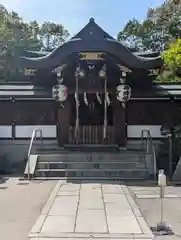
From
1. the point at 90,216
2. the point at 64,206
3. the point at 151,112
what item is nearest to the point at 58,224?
the point at 90,216

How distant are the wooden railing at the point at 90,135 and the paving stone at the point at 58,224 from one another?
907 centimetres

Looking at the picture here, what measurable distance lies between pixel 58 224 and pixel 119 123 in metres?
9.65

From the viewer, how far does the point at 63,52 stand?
15273 millimetres

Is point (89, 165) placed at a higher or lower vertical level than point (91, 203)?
higher

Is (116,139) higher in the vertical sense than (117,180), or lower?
higher

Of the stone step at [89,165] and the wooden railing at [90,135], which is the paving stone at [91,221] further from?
the wooden railing at [90,135]

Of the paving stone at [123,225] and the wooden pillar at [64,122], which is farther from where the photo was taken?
the wooden pillar at [64,122]

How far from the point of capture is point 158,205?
9344 mm

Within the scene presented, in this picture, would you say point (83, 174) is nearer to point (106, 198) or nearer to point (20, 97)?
point (106, 198)

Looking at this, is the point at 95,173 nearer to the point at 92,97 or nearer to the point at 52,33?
the point at 92,97

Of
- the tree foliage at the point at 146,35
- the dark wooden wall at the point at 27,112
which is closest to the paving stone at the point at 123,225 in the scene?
the dark wooden wall at the point at 27,112

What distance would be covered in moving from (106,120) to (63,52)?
3.56m

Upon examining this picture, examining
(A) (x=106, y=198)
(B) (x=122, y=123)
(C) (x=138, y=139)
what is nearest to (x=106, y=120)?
(B) (x=122, y=123)

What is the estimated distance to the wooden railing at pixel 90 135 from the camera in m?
16.8
